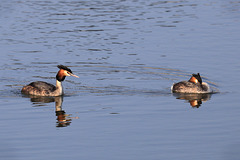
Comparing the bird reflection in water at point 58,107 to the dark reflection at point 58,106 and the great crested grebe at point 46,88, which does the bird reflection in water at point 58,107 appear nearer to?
the dark reflection at point 58,106

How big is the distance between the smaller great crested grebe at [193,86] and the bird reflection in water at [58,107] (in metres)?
4.99

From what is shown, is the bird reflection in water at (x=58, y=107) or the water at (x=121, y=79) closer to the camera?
the water at (x=121, y=79)

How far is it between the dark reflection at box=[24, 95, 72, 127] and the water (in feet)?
0.13

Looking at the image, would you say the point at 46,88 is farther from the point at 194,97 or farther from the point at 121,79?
the point at 194,97

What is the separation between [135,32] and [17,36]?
7.64m

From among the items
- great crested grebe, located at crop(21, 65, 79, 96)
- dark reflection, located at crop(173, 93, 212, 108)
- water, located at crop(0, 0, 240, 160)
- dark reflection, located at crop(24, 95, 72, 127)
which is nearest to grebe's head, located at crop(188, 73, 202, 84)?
dark reflection, located at crop(173, 93, 212, 108)

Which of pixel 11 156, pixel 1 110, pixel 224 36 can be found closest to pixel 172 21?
pixel 224 36

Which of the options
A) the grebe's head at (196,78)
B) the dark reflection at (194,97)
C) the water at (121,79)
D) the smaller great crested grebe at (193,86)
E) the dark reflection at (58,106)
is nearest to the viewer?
the water at (121,79)

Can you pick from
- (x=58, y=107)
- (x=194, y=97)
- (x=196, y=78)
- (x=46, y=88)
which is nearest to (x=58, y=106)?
(x=58, y=107)

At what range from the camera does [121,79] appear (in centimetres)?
2783

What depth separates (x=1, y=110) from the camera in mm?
22469

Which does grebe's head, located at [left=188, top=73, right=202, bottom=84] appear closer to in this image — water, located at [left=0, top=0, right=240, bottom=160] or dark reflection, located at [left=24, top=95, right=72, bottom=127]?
water, located at [left=0, top=0, right=240, bottom=160]

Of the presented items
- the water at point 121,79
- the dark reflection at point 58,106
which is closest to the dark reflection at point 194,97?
the water at point 121,79

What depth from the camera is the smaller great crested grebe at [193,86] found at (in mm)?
25844
